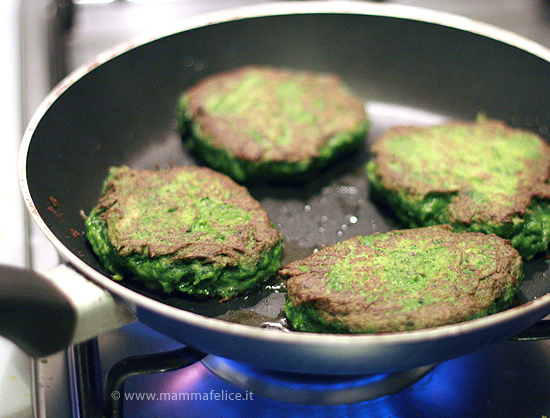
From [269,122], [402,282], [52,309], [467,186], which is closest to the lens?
[52,309]

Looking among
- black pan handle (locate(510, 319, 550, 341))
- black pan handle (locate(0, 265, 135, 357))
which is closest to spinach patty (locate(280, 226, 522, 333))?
black pan handle (locate(510, 319, 550, 341))

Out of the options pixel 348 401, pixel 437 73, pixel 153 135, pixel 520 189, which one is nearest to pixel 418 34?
pixel 437 73

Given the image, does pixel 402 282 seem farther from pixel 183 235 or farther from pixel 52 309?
pixel 52 309

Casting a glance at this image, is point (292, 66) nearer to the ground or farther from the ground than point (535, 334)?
farther from the ground

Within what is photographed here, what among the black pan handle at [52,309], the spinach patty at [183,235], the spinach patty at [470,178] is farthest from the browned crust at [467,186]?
the black pan handle at [52,309]

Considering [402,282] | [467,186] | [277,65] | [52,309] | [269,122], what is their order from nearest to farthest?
1. [52,309]
2. [402,282]
3. [467,186]
4. [269,122]
5. [277,65]

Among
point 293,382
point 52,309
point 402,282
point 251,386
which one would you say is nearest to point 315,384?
point 293,382
